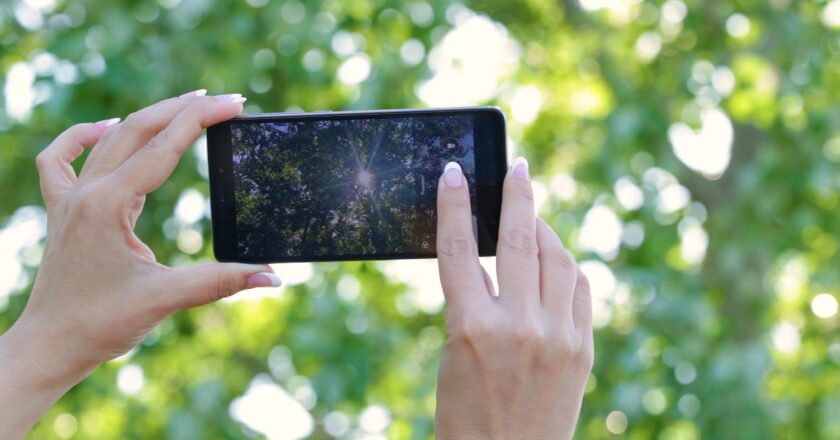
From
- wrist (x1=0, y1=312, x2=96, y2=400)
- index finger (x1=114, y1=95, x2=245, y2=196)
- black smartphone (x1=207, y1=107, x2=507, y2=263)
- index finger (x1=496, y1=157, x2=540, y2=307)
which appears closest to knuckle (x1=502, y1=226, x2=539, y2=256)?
index finger (x1=496, y1=157, x2=540, y2=307)

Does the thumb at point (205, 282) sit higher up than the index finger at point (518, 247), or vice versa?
the index finger at point (518, 247)

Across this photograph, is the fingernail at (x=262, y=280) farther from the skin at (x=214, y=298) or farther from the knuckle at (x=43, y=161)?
the knuckle at (x=43, y=161)

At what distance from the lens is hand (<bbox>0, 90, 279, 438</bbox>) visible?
1027 mm

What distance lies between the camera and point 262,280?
3.53 feet

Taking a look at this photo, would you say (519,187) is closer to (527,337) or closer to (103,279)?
(527,337)

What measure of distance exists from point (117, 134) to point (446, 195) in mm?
360

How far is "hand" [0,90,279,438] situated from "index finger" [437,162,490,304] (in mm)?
203

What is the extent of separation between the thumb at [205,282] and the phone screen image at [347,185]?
0.51ft

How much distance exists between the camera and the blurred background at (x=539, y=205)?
2.45m

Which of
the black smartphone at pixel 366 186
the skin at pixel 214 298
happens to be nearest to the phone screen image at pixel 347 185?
the black smartphone at pixel 366 186

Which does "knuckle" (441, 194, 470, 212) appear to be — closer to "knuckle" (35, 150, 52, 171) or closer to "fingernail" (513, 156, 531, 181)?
"fingernail" (513, 156, 531, 181)

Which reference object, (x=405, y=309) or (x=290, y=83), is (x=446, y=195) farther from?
(x=405, y=309)

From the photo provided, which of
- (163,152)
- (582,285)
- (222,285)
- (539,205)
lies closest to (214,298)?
(222,285)

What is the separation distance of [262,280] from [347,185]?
0.23 m
